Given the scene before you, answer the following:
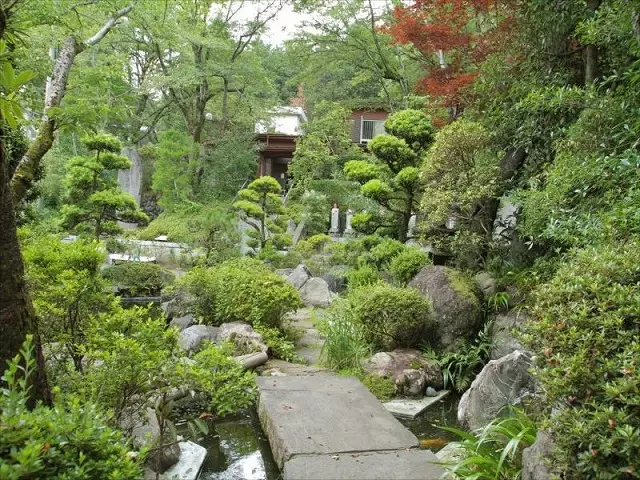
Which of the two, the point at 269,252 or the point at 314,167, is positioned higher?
the point at 314,167

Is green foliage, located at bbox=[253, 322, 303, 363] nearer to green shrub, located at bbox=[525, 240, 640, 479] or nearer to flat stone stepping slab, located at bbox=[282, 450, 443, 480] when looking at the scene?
flat stone stepping slab, located at bbox=[282, 450, 443, 480]

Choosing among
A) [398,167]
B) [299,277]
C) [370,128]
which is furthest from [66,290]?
[370,128]

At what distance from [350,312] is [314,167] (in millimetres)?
10377

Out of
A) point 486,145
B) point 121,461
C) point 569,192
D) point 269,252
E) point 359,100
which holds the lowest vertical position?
point 269,252

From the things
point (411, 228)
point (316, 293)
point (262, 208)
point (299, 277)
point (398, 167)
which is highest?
point (398, 167)

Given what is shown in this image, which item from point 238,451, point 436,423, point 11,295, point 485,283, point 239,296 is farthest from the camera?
point 239,296

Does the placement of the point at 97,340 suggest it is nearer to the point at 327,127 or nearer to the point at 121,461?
the point at 121,461

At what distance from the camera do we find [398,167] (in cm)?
889

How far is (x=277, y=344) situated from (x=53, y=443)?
4.33m

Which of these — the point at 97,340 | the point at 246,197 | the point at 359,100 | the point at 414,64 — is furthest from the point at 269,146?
the point at 97,340

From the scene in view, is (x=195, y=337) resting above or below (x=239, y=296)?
below

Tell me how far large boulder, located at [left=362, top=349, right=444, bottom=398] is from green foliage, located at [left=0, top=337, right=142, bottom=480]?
11.9ft

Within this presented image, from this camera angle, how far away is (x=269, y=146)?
20609 millimetres

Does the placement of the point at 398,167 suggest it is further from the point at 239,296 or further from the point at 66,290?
the point at 66,290
